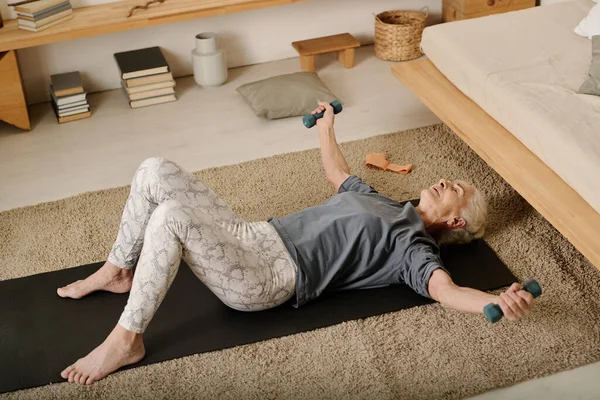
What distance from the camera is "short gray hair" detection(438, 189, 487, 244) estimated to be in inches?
101

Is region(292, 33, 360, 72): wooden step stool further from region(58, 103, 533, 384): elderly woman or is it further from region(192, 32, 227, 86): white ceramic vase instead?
region(58, 103, 533, 384): elderly woman

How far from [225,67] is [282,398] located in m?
2.35

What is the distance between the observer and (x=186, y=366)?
2309 mm

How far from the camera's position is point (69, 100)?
152 inches

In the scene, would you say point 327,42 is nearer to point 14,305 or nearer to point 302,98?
point 302,98

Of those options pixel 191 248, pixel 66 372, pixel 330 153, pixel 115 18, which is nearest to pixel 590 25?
pixel 330 153

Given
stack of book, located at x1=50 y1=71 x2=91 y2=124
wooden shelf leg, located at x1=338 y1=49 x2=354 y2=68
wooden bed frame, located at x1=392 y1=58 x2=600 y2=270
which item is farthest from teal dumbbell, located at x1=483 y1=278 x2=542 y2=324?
stack of book, located at x1=50 y1=71 x2=91 y2=124

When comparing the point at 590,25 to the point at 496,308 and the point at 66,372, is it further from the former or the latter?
the point at 66,372

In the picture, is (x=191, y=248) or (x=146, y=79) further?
(x=146, y=79)

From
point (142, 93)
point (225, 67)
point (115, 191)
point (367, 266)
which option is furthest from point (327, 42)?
point (367, 266)

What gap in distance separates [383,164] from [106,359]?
4.94 feet

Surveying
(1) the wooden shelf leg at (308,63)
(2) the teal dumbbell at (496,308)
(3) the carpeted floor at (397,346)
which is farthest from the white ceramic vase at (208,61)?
(2) the teal dumbbell at (496,308)

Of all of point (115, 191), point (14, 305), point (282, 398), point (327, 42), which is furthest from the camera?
point (327, 42)

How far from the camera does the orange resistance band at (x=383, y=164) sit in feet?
10.6
